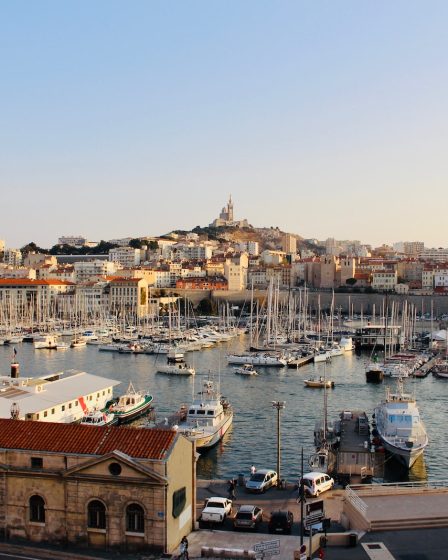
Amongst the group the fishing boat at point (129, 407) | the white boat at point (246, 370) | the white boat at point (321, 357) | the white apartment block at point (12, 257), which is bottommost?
the white boat at point (246, 370)

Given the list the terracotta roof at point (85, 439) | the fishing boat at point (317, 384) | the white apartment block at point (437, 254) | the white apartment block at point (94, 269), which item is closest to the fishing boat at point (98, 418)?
the terracotta roof at point (85, 439)

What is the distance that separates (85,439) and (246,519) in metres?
3.00

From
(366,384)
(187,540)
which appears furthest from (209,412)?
(366,384)

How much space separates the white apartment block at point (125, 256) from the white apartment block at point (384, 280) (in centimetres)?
4295

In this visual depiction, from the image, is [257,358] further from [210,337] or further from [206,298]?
[206,298]

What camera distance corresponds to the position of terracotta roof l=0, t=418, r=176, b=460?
39.1 feet

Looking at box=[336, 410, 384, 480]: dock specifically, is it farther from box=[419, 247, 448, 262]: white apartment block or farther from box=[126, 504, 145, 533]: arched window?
box=[419, 247, 448, 262]: white apartment block

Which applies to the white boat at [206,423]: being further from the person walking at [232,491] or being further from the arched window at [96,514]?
the arched window at [96,514]

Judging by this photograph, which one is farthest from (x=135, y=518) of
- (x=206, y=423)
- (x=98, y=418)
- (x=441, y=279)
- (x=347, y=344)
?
(x=441, y=279)

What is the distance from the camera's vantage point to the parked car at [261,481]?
15.2m

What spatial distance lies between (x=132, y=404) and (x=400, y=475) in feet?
33.9

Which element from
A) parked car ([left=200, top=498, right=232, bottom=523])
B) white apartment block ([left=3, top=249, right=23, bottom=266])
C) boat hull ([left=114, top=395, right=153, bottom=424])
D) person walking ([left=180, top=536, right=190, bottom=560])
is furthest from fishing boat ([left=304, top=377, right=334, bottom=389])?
white apartment block ([left=3, top=249, right=23, bottom=266])

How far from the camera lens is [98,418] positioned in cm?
2319

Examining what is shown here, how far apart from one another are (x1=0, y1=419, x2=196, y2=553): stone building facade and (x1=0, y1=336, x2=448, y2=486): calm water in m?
7.14
